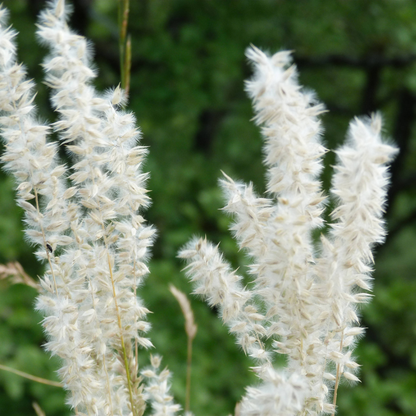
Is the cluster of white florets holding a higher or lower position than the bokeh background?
higher

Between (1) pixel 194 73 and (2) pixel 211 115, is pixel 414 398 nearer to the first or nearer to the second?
(1) pixel 194 73

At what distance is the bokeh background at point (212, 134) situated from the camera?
2023 millimetres

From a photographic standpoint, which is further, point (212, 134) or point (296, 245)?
point (212, 134)

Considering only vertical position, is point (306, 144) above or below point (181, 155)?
above

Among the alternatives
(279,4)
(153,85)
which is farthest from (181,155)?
(279,4)

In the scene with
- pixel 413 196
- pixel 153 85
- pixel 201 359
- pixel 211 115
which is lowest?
pixel 413 196

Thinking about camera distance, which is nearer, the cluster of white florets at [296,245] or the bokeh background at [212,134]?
the cluster of white florets at [296,245]

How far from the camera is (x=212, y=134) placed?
10.5 feet

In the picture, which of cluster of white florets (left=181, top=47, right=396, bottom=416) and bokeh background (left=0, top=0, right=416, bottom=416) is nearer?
cluster of white florets (left=181, top=47, right=396, bottom=416)

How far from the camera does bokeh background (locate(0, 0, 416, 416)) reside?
2023 mm

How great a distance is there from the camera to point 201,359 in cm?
203

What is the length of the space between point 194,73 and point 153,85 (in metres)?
0.30

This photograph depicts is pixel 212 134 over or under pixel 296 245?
under

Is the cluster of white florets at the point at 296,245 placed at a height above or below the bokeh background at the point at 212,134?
above
